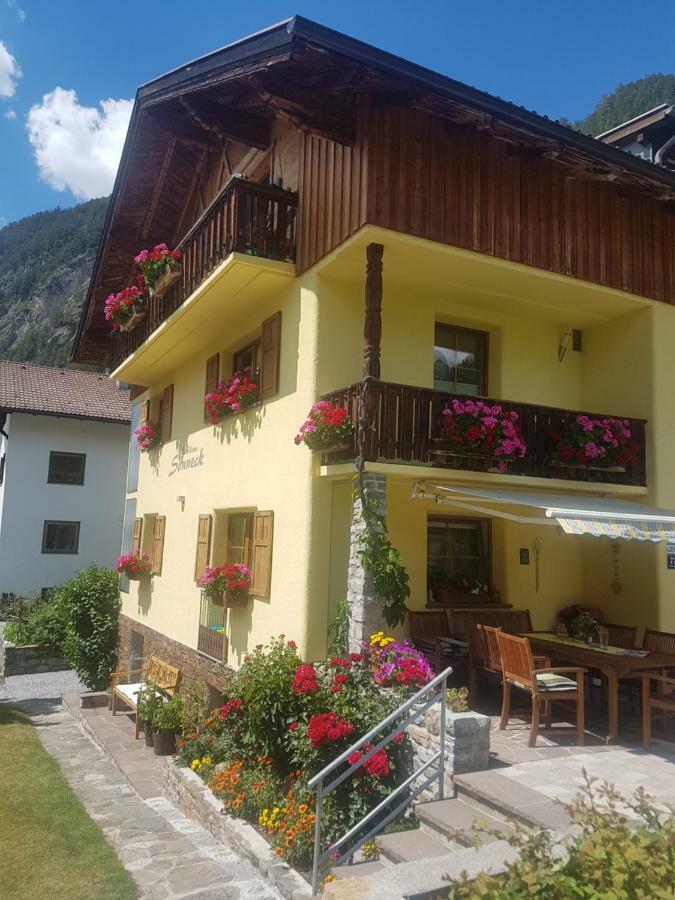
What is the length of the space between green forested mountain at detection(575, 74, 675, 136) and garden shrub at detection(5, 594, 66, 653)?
60.6 meters

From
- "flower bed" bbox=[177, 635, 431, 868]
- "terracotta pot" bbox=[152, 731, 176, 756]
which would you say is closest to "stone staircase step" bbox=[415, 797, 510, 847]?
"flower bed" bbox=[177, 635, 431, 868]

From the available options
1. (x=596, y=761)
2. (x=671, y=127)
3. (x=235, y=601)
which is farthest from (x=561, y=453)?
(x=671, y=127)

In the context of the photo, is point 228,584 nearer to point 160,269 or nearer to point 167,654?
point 167,654

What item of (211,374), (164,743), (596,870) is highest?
(211,374)

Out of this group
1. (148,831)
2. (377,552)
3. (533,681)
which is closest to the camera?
(533,681)

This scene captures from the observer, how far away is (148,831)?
30.6 feet

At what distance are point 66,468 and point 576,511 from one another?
78.3 ft

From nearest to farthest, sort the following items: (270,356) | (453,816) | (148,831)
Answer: (453,816) → (148,831) → (270,356)

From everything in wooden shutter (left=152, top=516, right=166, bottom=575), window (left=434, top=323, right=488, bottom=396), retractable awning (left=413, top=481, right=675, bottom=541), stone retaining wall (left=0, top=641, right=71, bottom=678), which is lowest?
stone retaining wall (left=0, top=641, right=71, bottom=678)

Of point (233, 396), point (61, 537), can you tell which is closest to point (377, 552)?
point (233, 396)

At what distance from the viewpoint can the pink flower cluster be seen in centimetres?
1070

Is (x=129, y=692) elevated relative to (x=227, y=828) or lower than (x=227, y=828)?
elevated

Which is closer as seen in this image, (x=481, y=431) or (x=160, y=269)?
(x=481, y=431)

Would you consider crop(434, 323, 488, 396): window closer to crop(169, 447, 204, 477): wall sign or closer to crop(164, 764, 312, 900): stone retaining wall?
crop(169, 447, 204, 477): wall sign
